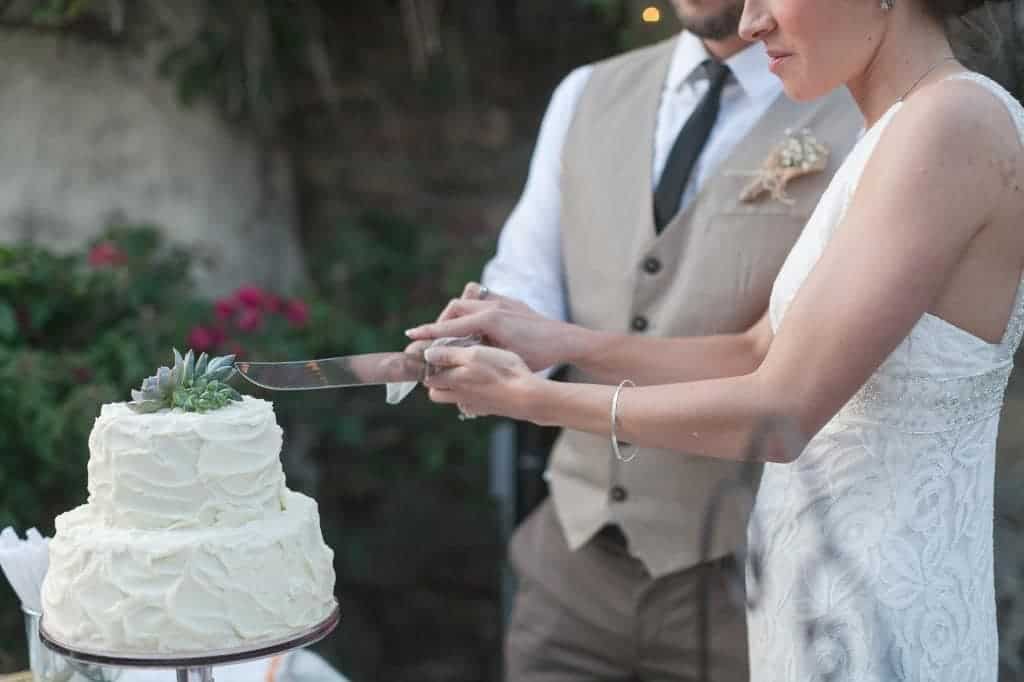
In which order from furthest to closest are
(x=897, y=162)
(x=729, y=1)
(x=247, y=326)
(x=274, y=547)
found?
1. (x=247, y=326)
2. (x=729, y=1)
3. (x=274, y=547)
4. (x=897, y=162)

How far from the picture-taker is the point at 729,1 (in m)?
2.13

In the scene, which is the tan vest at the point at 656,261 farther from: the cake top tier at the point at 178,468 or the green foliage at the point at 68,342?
the green foliage at the point at 68,342

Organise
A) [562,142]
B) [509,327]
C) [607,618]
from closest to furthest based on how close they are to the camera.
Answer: [509,327] < [607,618] < [562,142]

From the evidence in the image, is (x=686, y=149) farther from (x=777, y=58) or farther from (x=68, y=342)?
(x=68, y=342)

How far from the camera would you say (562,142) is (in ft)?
7.82

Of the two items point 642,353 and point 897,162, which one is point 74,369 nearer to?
point 642,353

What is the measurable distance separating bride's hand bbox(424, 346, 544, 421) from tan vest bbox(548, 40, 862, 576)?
468 millimetres

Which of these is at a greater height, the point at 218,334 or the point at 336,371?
the point at 336,371

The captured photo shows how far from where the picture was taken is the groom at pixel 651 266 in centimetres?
208

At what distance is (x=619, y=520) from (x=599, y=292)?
383mm

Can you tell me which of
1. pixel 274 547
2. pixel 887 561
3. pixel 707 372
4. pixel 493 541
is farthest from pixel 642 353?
pixel 493 541

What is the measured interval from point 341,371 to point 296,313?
1.78 m

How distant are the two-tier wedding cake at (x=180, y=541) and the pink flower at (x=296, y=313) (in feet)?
6.31

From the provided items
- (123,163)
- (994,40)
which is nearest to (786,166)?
(994,40)
